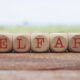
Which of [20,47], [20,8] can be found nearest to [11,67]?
[20,47]

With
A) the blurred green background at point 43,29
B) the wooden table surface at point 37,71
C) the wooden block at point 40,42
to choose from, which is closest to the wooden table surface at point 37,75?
the wooden table surface at point 37,71

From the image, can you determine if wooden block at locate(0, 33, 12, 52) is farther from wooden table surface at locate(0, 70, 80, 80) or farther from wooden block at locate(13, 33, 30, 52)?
wooden table surface at locate(0, 70, 80, 80)

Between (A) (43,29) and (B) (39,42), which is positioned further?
(A) (43,29)

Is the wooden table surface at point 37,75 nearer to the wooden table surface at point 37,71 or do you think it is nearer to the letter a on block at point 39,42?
the wooden table surface at point 37,71

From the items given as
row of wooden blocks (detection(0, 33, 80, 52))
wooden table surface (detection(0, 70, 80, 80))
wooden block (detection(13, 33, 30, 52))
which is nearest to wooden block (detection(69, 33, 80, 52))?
row of wooden blocks (detection(0, 33, 80, 52))

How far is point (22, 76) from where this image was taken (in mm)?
364

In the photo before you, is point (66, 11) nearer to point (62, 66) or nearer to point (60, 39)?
point (60, 39)

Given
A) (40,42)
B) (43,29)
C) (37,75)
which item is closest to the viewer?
(37,75)

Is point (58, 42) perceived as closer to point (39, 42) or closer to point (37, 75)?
point (39, 42)

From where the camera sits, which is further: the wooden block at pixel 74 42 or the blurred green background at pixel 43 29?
the blurred green background at pixel 43 29

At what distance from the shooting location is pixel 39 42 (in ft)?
2.21

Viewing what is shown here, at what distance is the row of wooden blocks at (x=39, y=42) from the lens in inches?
26.6

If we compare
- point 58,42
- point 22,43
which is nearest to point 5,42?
point 22,43

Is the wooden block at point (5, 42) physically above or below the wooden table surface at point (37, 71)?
above
